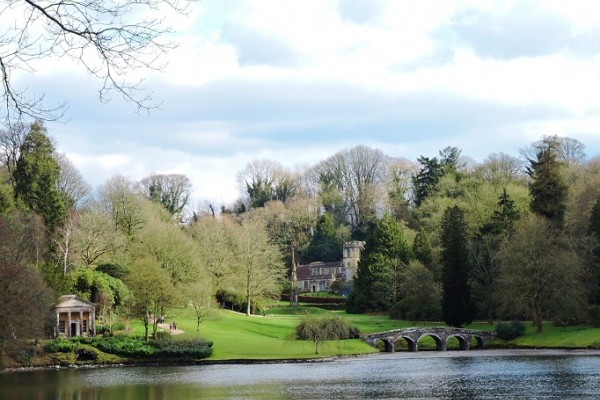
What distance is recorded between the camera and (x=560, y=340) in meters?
65.9

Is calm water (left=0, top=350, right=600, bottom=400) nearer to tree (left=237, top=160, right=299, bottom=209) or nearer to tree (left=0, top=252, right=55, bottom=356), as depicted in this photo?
tree (left=0, top=252, right=55, bottom=356)

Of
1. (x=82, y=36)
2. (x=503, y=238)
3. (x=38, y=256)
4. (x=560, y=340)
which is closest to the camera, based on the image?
(x=82, y=36)

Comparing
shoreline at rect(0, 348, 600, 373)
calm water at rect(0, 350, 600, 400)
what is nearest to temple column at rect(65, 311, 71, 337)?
shoreline at rect(0, 348, 600, 373)

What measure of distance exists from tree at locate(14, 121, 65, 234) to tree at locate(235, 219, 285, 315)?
901 inches

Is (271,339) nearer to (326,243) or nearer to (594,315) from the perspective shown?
(594,315)

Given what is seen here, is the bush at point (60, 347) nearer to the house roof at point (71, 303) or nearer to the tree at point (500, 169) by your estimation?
the house roof at point (71, 303)

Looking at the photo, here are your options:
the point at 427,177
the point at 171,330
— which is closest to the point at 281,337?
the point at 171,330

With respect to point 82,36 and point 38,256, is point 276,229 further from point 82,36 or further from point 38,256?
point 82,36

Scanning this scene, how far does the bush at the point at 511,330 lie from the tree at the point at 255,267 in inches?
1100

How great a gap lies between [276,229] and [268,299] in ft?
80.5

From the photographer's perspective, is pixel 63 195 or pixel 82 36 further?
pixel 63 195

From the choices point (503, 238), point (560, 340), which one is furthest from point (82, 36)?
point (503, 238)

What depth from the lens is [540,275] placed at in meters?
67.8

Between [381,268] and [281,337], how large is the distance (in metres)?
20.3
